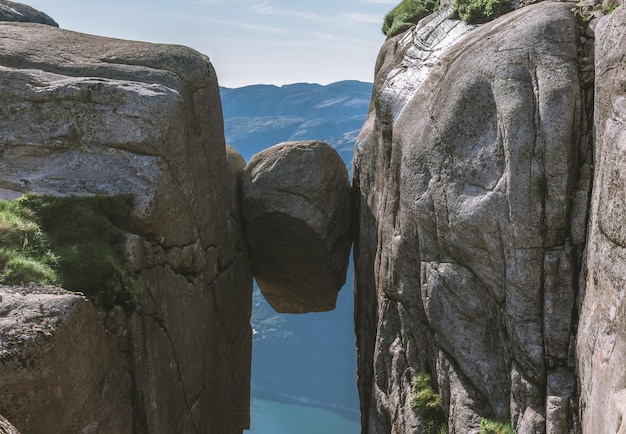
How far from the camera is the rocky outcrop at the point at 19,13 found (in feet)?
73.5

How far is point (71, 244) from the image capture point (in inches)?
481

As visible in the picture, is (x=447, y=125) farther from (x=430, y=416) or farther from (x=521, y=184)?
(x=430, y=416)

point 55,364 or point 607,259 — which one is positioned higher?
point 607,259

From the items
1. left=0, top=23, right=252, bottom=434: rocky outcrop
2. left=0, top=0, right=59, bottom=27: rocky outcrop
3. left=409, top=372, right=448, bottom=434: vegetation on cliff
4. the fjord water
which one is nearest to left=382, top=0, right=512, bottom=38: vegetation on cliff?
left=0, top=23, right=252, bottom=434: rocky outcrop

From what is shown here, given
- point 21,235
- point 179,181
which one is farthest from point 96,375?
point 179,181

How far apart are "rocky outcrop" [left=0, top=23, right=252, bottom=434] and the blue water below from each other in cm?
10654

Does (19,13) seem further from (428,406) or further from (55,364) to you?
(428,406)

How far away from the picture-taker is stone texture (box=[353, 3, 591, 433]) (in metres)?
11.6

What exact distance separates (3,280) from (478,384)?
8531mm

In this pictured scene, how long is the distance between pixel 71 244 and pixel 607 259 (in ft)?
29.2

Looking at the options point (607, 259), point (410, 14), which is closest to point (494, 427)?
point (607, 259)

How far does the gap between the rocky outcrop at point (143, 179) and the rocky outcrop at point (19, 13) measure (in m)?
5.70

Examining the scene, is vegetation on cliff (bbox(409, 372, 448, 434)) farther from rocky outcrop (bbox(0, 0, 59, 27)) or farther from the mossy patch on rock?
rocky outcrop (bbox(0, 0, 59, 27))

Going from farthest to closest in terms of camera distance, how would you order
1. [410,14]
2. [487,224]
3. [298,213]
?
[410,14] → [298,213] → [487,224]
